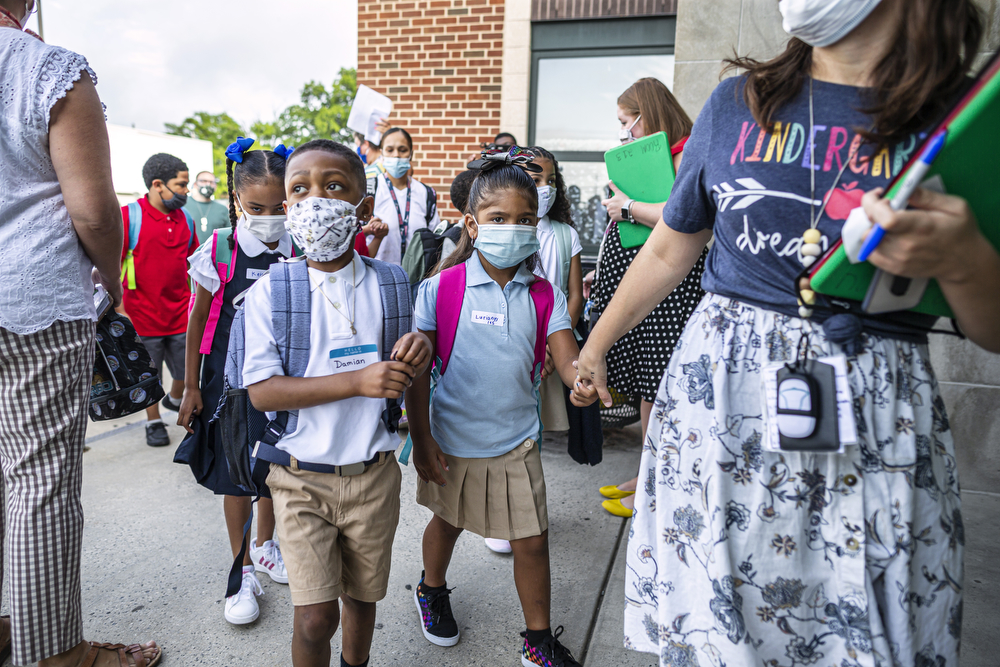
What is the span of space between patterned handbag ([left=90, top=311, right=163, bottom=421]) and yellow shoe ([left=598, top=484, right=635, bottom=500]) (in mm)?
2420

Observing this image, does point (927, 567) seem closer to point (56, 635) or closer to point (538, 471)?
point (538, 471)

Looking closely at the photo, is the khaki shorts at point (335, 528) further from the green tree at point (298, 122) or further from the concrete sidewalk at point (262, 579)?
the green tree at point (298, 122)

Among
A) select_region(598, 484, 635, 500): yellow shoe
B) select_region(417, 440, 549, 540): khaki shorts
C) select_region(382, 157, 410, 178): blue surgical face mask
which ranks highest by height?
select_region(382, 157, 410, 178): blue surgical face mask

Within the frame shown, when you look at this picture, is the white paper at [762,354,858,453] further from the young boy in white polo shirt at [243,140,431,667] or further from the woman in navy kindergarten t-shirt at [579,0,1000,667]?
the young boy in white polo shirt at [243,140,431,667]

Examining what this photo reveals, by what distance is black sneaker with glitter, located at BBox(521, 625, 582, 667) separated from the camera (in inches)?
87.4

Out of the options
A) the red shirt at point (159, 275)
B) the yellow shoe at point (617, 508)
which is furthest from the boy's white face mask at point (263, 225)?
the red shirt at point (159, 275)

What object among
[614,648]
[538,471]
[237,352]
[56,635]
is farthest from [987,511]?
[56,635]

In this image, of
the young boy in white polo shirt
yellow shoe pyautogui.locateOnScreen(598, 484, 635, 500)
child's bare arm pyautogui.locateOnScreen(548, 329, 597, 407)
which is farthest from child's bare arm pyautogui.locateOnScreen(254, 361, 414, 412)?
yellow shoe pyautogui.locateOnScreen(598, 484, 635, 500)

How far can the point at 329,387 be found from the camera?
1.75m

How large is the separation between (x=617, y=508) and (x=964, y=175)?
2747 millimetres

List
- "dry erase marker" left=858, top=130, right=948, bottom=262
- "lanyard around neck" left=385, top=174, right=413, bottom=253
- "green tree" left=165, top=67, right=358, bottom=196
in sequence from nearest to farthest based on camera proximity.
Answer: "dry erase marker" left=858, top=130, right=948, bottom=262
"lanyard around neck" left=385, top=174, right=413, bottom=253
"green tree" left=165, top=67, right=358, bottom=196

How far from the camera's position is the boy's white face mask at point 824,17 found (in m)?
1.18

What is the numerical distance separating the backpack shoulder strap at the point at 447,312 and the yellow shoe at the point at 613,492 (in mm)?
1844

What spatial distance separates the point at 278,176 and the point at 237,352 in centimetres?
81
